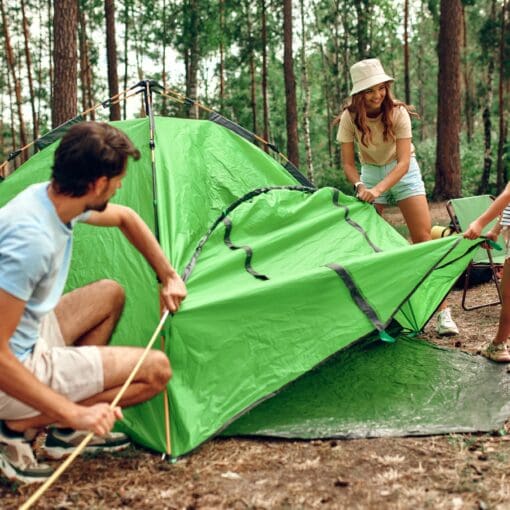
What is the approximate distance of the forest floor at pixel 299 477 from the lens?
87.6 inches

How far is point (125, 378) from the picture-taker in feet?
7.62

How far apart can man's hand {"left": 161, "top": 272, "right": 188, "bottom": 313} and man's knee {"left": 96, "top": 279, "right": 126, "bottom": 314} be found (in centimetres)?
19

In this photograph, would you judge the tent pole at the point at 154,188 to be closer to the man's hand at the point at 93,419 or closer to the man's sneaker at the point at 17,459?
the man's sneaker at the point at 17,459

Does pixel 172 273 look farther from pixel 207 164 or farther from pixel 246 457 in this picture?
pixel 207 164

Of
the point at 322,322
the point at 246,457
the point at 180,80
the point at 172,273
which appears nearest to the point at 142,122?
the point at 172,273

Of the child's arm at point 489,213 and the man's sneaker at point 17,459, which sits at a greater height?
the child's arm at point 489,213

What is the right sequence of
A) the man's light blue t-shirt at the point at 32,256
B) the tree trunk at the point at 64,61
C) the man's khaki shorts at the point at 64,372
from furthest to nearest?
1. the tree trunk at the point at 64,61
2. the man's khaki shorts at the point at 64,372
3. the man's light blue t-shirt at the point at 32,256

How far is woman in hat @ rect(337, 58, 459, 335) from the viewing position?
387 cm

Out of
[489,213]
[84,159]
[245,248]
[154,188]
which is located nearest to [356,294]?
[245,248]

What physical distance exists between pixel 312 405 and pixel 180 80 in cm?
2734

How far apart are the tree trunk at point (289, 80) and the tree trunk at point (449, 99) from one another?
149 inches

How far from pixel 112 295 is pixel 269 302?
2.38 ft

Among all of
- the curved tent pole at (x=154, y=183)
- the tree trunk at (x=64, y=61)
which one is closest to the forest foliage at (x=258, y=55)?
the tree trunk at (x=64, y=61)

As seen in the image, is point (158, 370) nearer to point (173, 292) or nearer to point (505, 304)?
point (173, 292)
